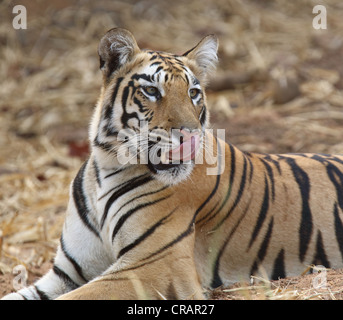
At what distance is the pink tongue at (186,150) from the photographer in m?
3.41

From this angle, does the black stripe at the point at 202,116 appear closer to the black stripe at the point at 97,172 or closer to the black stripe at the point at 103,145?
the black stripe at the point at 103,145

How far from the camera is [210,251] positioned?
12.6 ft

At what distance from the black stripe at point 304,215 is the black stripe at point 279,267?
0.11 m

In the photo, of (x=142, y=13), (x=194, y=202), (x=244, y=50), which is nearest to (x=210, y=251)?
(x=194, y=202)

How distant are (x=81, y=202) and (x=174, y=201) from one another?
2.11ft

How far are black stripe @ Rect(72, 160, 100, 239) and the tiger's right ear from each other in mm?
704

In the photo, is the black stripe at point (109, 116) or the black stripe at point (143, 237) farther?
the black stripe at point (109, 116)

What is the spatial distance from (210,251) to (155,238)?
0.46 metres

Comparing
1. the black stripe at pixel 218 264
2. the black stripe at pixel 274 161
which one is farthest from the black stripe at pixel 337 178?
the black stripe at pixel 218 264

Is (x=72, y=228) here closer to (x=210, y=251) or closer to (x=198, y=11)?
(x=210, y=251)

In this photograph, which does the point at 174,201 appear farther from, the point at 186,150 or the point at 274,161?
the point at 274,161

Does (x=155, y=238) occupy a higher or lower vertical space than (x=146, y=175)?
lower

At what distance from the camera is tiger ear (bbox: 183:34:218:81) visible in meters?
3.99

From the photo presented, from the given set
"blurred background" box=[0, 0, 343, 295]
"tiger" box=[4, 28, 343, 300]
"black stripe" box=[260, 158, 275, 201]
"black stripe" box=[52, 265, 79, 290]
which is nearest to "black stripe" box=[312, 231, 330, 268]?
"tiger" box=[4, 28, 343, 300]
